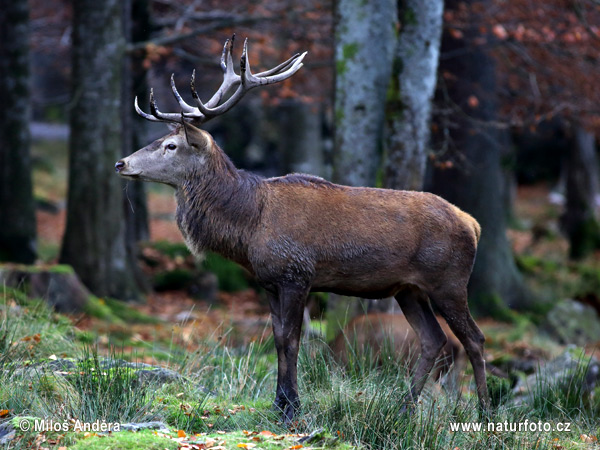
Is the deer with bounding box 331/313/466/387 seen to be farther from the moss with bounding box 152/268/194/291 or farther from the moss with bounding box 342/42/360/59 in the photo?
the moss with bounding box 152/268/194/291

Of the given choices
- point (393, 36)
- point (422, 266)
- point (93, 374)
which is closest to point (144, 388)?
point (93, 374)

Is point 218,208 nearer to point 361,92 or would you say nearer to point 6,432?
point 6,432

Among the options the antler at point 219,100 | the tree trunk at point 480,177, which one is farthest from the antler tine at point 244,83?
the tree trunk at point 480,177

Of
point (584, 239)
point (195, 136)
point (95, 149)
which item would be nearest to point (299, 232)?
point (195, 136)

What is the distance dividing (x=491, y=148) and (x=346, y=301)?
6920mm

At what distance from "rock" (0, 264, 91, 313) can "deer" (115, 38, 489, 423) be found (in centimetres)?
402

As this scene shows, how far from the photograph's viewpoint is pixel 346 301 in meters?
9.31

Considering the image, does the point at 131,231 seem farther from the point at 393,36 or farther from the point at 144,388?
the point at 144,388

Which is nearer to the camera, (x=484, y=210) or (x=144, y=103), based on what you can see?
(x=484, y=210)

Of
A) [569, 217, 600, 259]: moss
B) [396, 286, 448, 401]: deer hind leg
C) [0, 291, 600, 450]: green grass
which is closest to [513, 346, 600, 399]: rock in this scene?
[0, 291, 600, 450]: green grass

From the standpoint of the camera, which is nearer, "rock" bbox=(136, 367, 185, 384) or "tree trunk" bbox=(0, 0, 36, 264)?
"rock" bbox=(136, 367, 185, 384)

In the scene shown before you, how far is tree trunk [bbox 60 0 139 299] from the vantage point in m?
12.7

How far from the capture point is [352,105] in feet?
31.7

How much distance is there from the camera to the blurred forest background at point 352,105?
9633 mm
